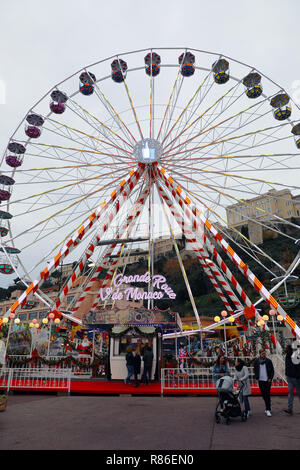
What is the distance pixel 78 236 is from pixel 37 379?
21.4ft

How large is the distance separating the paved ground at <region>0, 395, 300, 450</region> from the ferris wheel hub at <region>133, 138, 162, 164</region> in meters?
12.4

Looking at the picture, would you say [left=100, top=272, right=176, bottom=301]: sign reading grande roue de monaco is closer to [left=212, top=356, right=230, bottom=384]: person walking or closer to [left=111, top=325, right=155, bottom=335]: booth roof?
[left=111, top=325, right=155, bottom=335]: booth roof

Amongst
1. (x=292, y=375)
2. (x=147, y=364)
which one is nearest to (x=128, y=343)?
(x=147, y=364)

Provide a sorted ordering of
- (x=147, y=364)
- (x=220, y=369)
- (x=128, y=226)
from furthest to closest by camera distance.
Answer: (x=128, y=226), (x=147, y=364), (x=220, y=369)

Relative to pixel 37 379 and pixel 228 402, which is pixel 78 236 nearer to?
Result: pixel 37 379

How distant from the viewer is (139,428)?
22.5ft

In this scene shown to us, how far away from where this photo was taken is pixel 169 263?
88.9 metres

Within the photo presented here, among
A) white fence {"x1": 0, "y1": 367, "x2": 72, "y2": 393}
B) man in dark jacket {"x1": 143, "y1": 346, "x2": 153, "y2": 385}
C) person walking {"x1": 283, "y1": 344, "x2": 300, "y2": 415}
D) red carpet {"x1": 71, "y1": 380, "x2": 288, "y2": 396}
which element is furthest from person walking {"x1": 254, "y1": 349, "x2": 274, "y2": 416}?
white fence {"x1": 0, "y1": 367, "x2": 72, "y2": 393}

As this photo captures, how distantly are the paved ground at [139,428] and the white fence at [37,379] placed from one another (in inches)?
119

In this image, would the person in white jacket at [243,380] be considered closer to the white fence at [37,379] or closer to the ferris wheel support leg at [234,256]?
the ferris wheel support leg at [234,256]

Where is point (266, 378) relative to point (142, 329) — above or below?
below

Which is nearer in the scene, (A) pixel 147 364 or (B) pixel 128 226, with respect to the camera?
(A) pixel 147 364

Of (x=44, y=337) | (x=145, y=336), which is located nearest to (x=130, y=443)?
(x=145, y=336)
